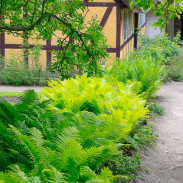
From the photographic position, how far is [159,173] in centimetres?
509

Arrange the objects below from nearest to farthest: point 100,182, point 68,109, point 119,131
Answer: point 100,182 → point 119,131 → point 68,109

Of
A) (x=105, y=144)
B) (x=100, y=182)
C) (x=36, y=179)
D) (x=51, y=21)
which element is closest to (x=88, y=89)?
(x=51, y=21)

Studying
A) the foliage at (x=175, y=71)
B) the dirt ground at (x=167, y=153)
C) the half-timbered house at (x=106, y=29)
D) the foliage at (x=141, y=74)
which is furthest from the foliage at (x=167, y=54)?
the dirt ground at (x=167, y=153)

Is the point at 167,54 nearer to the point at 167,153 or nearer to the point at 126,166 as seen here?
the point at 167,153

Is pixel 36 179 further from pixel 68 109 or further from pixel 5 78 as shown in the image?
pixel 5 78

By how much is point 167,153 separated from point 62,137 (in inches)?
125

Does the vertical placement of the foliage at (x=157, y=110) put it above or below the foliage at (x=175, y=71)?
below

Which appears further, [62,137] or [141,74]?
[141,74]

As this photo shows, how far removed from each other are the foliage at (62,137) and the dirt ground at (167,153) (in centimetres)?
75

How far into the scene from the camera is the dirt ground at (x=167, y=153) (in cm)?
500

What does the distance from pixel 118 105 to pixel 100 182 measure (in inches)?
117

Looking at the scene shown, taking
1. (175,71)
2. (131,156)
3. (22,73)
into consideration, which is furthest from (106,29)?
(131,156)

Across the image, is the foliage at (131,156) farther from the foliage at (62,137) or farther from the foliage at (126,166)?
the foliage at (62,137)

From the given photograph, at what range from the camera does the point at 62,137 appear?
3.35 meters
